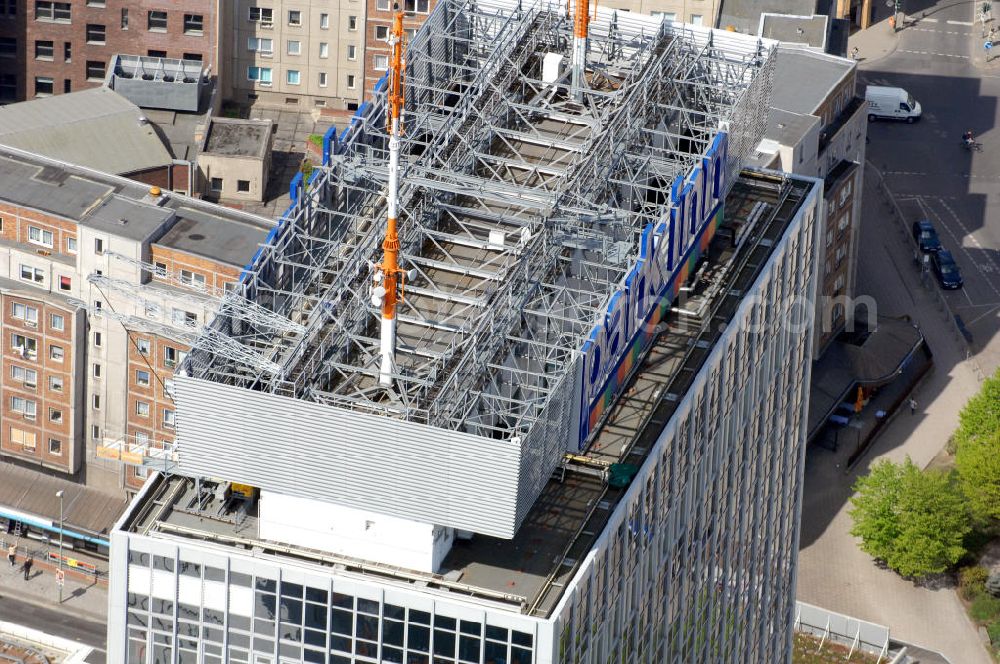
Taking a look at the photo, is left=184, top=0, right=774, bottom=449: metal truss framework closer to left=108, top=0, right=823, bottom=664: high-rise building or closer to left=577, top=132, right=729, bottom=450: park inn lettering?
left=108, top=0, right=823, bottom=664: high-rise building

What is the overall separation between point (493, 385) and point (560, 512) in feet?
31.8

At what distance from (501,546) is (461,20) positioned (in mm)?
50110

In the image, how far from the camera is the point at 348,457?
148250 millimetres

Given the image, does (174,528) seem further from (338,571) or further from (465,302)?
(465,302)

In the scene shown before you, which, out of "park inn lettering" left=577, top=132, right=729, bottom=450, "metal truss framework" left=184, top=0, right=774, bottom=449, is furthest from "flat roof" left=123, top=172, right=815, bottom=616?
"metal truss framework" left=184, top=0, right=774, bottom=449

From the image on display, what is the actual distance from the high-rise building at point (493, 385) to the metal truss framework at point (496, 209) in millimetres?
246

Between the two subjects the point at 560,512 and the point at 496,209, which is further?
the point at 496,209

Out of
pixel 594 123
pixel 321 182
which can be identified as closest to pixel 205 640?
pixel 321 182

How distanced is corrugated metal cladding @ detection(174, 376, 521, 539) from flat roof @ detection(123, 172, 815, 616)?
4.91 m

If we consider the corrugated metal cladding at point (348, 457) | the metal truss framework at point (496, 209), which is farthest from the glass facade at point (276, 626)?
the metal truss framework at point (496, 209)

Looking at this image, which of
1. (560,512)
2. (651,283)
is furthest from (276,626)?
(651,283)

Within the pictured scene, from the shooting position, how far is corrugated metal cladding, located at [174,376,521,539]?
147 meters

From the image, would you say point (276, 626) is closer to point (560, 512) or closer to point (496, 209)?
point (560, 512)

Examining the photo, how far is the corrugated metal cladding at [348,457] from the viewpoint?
146625 mm
